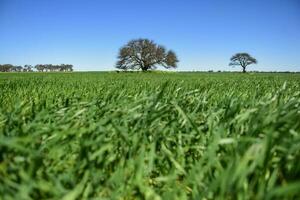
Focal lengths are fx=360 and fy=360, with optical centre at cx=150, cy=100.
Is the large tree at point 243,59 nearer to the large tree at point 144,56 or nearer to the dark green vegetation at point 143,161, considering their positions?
the large tree at point 144,56

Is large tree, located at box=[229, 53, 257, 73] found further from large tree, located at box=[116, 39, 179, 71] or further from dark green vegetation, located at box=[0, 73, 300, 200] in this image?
dark green vegetation, located at box=[0, 73, 300, 200]

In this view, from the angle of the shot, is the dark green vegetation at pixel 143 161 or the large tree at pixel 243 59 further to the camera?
the large tree at pixel 243 59

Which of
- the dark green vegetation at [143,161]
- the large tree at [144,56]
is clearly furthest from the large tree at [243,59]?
the dark green vegetation at [143,161]

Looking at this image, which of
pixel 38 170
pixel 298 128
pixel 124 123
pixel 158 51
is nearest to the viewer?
pixel 38 170

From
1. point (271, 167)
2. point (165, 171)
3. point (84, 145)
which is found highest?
point (84, 145)

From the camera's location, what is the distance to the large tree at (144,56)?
282 ft

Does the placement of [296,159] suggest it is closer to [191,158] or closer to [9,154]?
[191,158]

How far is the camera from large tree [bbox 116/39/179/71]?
86.1 metres

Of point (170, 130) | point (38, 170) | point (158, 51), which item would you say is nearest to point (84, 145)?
point (38, 170)

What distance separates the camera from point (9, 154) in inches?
60.8

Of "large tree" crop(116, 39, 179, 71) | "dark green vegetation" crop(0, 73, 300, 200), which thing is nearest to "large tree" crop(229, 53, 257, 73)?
"large tree" crop(116, 39, 179, 71)

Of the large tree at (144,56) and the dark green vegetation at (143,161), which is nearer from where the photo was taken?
the dark green vegetation at (143,161)

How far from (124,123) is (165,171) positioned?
0.41 metres

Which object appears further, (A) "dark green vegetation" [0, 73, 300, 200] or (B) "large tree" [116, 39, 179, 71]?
(B) "large tree" [116, 39, 179, 71]
